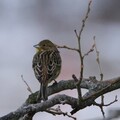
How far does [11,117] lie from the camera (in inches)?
58.6

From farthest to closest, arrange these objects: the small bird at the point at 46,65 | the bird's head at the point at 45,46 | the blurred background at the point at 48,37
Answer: the blurred background at the point at 48,37
the bird's head at the point at 45,46
the small bird at the point at 46,65

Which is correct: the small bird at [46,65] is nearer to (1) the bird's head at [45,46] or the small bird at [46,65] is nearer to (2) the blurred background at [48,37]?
(1) the bird's head at [45,46]

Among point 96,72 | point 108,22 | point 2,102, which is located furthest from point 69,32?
point 2,102

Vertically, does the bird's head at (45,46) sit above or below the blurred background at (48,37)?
below

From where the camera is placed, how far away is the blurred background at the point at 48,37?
548 centimetres

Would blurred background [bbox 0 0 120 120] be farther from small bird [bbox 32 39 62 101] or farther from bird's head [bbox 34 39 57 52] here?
small bird [bbox 32 39 62 101]

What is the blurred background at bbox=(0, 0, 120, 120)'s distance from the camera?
5478mm

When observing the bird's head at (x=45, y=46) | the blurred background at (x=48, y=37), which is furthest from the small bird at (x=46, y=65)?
the blurred background at (x=48, y=37)

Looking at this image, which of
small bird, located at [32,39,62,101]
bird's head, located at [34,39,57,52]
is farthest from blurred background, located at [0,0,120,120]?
small bird, located at [32,39,62,101]

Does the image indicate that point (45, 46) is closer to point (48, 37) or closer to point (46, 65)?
point (46, 65)

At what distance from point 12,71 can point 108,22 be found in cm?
230

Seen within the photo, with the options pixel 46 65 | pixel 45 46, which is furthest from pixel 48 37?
pixel 46 65

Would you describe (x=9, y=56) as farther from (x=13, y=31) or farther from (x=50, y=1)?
(x=50, y=1)

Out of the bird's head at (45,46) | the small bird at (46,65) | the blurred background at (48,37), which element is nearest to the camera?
the small bird at (46,65)
